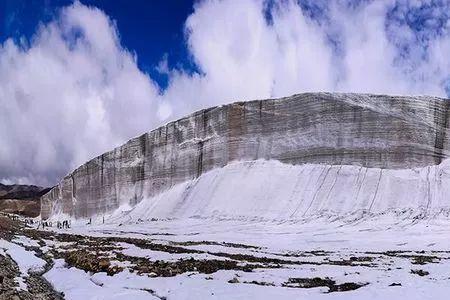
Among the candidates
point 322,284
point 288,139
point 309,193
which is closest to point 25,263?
point 322,284

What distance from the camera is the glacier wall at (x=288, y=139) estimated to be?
53.0 metres

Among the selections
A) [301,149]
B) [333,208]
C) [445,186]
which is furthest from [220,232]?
[445,186]

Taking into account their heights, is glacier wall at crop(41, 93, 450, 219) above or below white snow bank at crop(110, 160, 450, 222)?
above

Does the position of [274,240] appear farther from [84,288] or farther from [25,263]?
[84,288]

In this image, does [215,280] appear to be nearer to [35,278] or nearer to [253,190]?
[35,278]

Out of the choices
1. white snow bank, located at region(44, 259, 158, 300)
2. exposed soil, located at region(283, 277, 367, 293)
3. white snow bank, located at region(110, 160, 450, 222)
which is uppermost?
white snow bank, located at region(110, 160, 450, 222)

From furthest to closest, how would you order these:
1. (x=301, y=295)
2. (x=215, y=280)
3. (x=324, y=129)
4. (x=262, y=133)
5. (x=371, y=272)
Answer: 1. (x=262, y=133)
2. (x=324, y=129)
3. (x=371, y=272)
4. (x=215, y=280)
5. (x=301, y=295)

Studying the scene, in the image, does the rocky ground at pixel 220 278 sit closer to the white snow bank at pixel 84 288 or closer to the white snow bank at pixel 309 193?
the white snow bank at pixel 84 288

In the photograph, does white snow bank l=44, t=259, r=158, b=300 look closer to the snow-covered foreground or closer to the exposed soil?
the snow-covered foreground

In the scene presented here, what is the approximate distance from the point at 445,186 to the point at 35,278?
Result: 3984 cm

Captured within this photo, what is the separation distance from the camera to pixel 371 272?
18.2 meters

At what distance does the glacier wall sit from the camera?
53031 millimetres

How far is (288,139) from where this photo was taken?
59.9 meters

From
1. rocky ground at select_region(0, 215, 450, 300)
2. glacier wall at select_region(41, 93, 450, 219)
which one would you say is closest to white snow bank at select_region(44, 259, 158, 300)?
rocky ground at select_region(0, 215, 450, 300)
